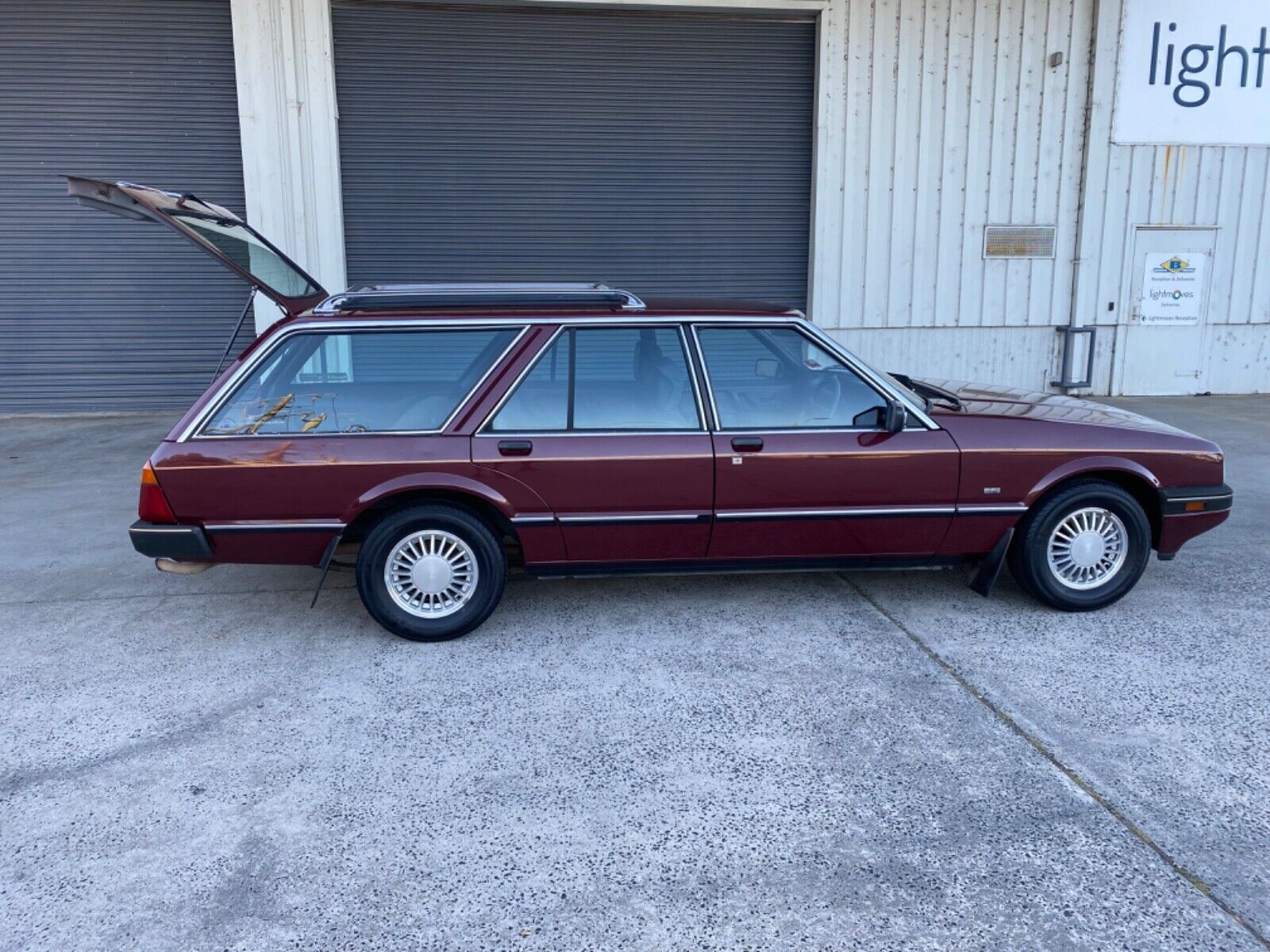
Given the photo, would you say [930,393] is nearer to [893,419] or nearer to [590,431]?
[893,419]

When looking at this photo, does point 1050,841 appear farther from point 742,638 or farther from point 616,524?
point 616,524

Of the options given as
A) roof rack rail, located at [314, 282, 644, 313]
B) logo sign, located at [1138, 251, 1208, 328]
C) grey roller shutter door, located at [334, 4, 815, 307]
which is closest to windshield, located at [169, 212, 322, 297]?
roof rack rail, located at [314, 282, 644, 313]

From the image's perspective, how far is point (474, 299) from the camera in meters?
4.59

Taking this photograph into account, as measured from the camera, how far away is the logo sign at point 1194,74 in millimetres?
11070

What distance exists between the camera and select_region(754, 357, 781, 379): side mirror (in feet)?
15.1

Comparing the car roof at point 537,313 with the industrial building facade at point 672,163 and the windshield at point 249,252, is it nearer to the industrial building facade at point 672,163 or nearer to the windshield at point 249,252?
the windshield at point 249,252

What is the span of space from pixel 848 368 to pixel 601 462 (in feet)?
4.14

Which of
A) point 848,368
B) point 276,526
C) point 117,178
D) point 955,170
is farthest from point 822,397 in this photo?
point 117,178

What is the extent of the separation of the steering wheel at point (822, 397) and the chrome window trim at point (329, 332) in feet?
4.48

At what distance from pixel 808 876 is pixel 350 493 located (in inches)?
99.8

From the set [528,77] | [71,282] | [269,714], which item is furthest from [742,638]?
[71,282]

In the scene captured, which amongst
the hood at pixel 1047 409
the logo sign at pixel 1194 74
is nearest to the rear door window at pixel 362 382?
the hood at pixel 1047 409

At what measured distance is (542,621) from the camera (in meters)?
4.69

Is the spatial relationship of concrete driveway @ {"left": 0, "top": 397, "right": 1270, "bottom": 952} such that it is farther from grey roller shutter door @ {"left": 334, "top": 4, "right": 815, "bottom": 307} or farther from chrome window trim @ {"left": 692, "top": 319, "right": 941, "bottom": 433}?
grey roller shutter door @ {"left": 334, "top": 4, "right": 815, "bottom": 307}
